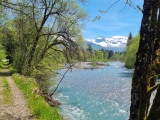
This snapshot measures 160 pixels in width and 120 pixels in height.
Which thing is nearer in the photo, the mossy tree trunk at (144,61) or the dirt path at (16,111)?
the mossy tree trunk at (144,61)

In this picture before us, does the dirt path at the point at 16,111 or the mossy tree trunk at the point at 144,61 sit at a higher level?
the mossy tree trunk at the point at 144,61

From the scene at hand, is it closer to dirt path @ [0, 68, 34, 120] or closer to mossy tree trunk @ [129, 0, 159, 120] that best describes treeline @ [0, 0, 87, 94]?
dirt path @ [0, 68, 34, 120]

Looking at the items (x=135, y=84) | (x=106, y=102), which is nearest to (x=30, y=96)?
(x=135, y=84)

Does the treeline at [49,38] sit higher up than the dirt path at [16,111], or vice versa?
the treeline at [49,38]

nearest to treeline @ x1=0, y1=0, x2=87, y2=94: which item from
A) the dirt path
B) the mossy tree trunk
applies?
the dirt path

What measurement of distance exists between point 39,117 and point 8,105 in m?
2.23

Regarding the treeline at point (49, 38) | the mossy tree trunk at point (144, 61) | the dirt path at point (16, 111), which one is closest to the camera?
the mossy tree trunk at point (144, 61)

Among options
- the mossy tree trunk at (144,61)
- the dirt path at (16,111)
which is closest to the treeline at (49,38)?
the dirt path at (16,111)

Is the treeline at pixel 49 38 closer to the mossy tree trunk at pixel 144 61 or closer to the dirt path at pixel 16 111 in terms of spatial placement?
the dirt path at pixel 16 111

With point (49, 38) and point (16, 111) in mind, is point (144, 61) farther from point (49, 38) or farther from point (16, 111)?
point (49, 38)

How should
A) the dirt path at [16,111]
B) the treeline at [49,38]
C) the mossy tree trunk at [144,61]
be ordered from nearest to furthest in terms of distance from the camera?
the mossy tree trunk at [144,61] < the dirt path at [16,111] < the treeline at [49,38]

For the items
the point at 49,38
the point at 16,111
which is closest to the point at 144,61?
the point at 16,111

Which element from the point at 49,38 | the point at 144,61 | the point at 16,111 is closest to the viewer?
the point at 144,61

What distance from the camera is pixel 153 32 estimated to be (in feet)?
9.59
